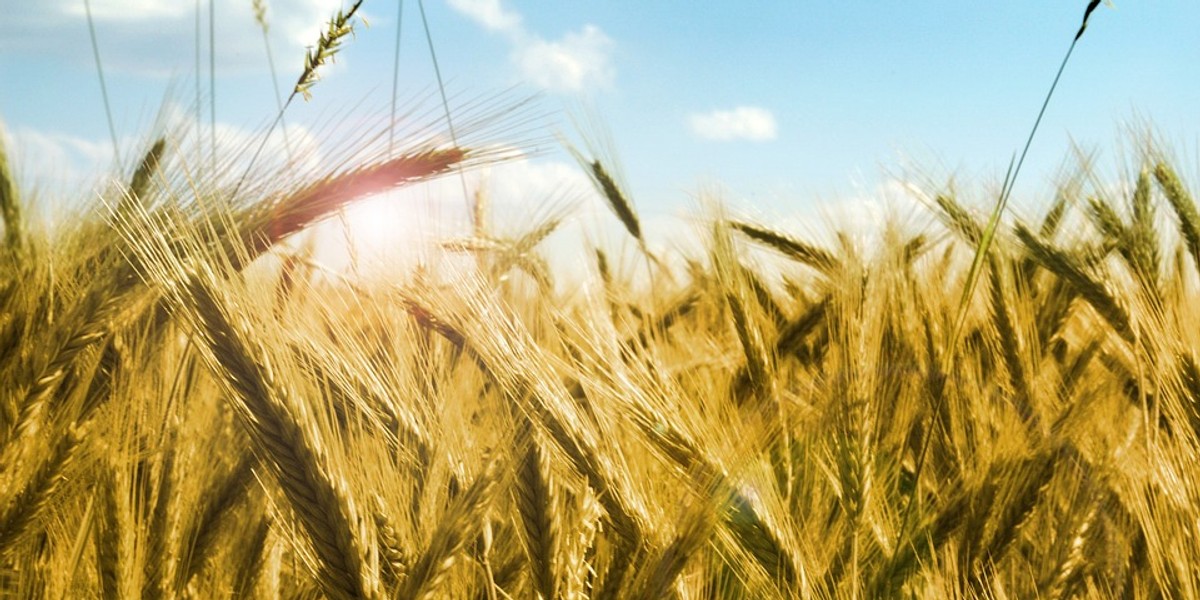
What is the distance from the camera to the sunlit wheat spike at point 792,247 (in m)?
2.16

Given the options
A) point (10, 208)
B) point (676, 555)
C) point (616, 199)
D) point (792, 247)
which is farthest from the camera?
point (616, 199)

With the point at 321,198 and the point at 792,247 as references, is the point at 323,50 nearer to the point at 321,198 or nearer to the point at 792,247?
the point at 321,198

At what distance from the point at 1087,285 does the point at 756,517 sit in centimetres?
90

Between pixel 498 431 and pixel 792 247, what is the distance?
4.91 feet

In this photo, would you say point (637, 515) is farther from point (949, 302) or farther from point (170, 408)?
point (949, 302)

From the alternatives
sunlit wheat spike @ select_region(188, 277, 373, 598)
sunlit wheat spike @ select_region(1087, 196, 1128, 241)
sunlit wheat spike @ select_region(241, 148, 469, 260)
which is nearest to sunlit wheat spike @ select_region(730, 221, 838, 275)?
sunlit wheat spike @ select_region(1087, 196, 1128, 241)

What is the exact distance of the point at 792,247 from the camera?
2.34 metres

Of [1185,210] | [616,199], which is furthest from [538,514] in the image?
[616,199]

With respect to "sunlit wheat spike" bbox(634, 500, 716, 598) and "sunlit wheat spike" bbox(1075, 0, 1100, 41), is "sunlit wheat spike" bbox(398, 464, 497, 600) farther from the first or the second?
"sunlit wheat spike" bbox(1075, 0, 1100, 41)

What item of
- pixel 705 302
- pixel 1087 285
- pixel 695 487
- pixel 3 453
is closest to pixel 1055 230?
pixel 1087 285

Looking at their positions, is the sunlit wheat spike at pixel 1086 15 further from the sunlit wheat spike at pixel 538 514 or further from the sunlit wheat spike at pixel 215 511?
the sunlit wheat spike at pixel 215 511

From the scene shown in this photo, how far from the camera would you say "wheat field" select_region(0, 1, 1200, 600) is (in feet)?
2.57

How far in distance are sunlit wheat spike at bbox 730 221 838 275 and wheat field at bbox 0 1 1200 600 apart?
1.21 ft

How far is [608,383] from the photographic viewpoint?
1105 mm
